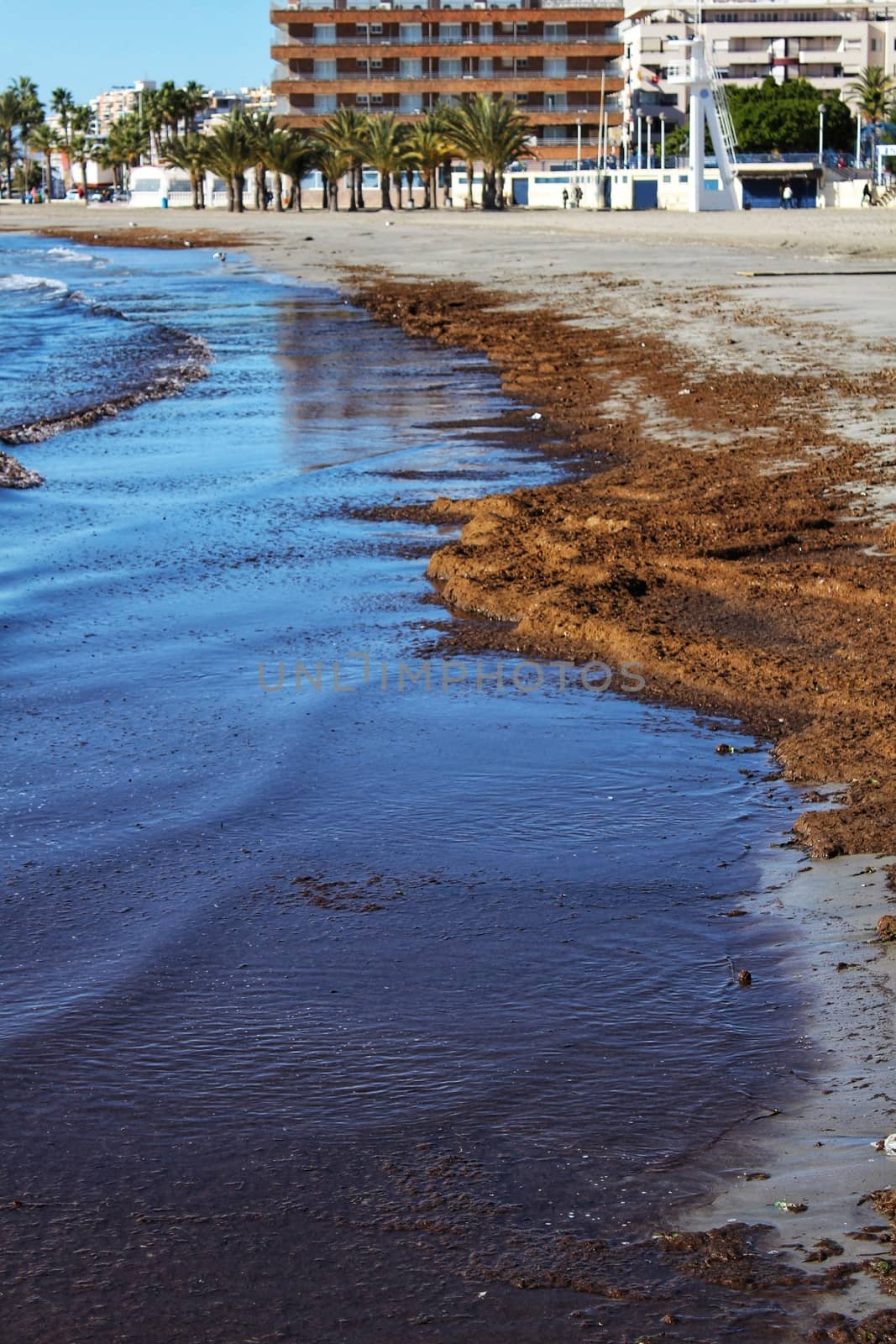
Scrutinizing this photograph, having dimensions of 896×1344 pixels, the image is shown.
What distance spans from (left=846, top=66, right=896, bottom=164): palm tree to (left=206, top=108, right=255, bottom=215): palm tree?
33.8 meters

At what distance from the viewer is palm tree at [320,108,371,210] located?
3123 inches

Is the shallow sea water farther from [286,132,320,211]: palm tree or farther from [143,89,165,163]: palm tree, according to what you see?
[143,89,165,163]: palm tree

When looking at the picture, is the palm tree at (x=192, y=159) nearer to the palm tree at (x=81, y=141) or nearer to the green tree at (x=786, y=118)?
the green tree at (x=786, y=118)

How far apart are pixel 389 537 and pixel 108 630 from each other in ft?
7.43

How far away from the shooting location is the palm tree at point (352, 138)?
79312mm

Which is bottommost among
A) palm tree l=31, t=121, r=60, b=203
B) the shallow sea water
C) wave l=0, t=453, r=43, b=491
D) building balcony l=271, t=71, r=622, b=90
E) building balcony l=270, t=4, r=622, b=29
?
the shallow sea water

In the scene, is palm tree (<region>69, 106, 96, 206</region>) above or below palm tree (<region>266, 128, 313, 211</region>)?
above

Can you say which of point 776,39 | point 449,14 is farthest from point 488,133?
point 776,39

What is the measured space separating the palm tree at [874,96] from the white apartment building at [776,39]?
9054 mm

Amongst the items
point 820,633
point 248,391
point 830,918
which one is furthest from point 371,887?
point 248,391

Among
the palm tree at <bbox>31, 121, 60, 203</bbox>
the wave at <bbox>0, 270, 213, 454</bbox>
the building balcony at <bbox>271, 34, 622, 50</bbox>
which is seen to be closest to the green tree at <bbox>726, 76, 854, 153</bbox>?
the building balcony at <bbox>271, 34, 622, 50</bbox>

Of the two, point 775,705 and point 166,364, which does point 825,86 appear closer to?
point 166,364

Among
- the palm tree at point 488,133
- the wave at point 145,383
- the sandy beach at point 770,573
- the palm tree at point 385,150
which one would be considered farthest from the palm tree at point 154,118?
the sandy beach at point 770,573

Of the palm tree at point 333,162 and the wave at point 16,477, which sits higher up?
the palm tree at point 333,162
